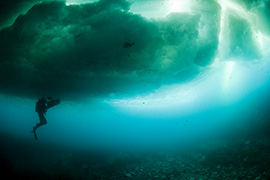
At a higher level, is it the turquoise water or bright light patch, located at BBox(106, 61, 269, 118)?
bright light patch, located at BBox(106, 61, 269, 118)

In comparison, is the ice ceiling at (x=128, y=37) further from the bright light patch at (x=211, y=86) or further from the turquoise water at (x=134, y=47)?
the bright light patch at (x=211, y=86)

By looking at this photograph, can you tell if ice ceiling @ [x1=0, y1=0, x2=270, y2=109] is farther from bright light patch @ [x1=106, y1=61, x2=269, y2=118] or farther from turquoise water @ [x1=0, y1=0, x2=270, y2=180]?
bright light patch @ [x1=106, y1=61, x2=269, y2=118]

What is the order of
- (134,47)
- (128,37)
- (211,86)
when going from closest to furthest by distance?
1. (128,37)
2. (134,47)
3. (211,86)

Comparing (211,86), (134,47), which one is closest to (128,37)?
(134,47)

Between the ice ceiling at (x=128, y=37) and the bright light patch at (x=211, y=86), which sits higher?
the bright light patch at (x=211, y=86)

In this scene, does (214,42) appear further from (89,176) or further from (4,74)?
(4,74)

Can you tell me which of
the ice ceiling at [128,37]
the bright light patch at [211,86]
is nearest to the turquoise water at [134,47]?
the ice ceiling at [128,37]

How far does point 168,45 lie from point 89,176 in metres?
9.22

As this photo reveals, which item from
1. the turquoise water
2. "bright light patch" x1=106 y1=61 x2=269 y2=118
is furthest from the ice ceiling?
"bright light patch" x1=106 y1=61 x2=269 y2=118

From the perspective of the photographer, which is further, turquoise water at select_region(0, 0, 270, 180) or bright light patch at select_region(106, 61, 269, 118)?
bright light patch at select_region(106, 61, 269, 118)

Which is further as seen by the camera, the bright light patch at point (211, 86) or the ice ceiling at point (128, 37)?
the bright light patch at point (211, 86)

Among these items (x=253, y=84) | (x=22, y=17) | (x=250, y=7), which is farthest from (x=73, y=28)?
(x=253, y=84)

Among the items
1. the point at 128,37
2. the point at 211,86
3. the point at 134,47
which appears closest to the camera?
the point at 128,37

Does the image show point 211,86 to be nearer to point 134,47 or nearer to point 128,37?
point 134,47
